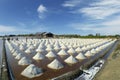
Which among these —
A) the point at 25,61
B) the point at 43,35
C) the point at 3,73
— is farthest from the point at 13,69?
the point at 43,35

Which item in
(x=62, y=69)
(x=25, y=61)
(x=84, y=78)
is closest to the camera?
(x=84, y=78)

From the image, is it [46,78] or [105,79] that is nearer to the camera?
[105,79]

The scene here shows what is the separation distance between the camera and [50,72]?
2628 centimetres

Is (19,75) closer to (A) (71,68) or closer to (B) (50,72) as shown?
(B) (50,72)

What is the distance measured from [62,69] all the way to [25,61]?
7303mm

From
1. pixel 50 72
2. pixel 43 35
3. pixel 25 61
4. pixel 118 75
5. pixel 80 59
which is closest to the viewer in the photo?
pixel 118 75

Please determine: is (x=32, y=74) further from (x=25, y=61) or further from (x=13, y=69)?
(x=25, y=61)

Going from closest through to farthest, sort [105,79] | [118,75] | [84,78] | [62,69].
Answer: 1. [105,79]
2. [118,75]
3. [84,78]
4. [62,69]

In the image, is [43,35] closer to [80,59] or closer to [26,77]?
[80,59]

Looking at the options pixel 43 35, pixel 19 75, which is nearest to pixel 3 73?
pixel 19 75

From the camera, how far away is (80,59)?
1420 inches

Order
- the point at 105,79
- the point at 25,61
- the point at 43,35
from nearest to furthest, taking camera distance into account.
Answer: the point at 105,79, the point at 25,61, the point at 43,35

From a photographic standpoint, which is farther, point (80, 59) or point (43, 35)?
point (43, 35)

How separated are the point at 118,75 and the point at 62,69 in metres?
9.75
